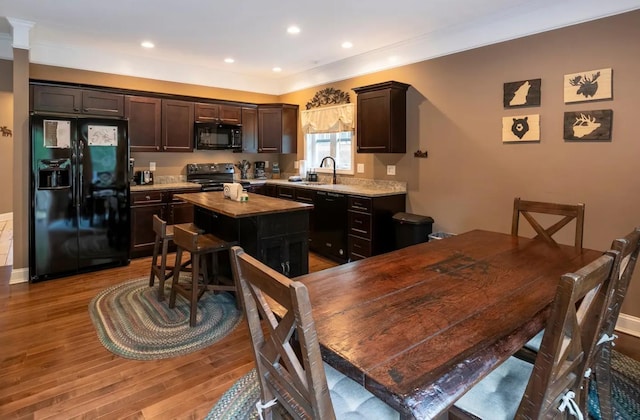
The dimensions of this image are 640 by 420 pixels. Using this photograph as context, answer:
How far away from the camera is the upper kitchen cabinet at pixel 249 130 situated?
19.7ft

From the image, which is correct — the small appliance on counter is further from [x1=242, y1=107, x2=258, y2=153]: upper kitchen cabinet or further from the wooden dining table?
the wooden dining table

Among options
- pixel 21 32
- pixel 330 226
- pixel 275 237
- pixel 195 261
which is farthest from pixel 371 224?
pixel 21 32

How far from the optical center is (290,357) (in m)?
1.08

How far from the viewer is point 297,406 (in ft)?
3.88

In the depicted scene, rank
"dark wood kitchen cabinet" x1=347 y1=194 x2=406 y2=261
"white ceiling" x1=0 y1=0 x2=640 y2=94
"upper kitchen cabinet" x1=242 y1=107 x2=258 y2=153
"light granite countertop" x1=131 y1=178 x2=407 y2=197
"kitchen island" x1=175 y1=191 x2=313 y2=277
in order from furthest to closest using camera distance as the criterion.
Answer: "upper kitchen cabinet" x1=242 y1=107 x2=258 y2=153, "light granite countertop" x1=131 y1=178 x2=407 y2=197, "dark wood kitchen cabinet" x1=347 y1=194 x2=406 y2=261, "white ceiling" x1=0 y1=0 x2=640 y2=94, "kitchen island" x1=175 y1=191 x2=313 y2=277

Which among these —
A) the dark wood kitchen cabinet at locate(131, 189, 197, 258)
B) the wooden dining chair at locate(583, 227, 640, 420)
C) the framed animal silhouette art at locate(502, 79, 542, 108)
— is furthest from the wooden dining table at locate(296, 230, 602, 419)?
the dark wood kitchen cabinet at locate(131, 189, 197, 258)

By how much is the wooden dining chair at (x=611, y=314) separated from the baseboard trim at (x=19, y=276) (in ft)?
15.8

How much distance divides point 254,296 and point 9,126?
6287 mm

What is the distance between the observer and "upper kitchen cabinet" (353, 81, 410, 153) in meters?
4.31

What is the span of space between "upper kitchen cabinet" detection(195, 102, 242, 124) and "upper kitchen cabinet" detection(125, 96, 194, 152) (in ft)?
0.41

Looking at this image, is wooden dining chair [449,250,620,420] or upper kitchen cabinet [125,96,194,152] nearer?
wooden dining chair [449,250,620,420]

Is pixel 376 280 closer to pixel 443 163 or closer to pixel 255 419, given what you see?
pixel 255 419

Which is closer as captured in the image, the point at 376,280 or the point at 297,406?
the point at 297,406

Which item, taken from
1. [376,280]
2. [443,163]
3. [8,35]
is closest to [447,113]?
[443,163]
